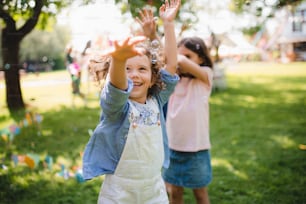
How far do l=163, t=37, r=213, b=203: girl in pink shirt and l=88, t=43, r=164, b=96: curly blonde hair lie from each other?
558 mm

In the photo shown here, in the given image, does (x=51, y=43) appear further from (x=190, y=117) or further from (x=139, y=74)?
(x=139, y=74)

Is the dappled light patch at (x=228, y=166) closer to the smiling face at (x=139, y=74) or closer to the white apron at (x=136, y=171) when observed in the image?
the white apron at (x=136, y=171)

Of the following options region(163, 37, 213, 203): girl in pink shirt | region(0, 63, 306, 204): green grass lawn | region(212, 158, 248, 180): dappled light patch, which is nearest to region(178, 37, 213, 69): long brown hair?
region(163, 37, 213, 203): girl in pink shirt

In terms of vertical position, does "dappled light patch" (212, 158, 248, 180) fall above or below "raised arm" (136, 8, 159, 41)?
below

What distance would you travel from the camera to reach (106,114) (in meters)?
1.46

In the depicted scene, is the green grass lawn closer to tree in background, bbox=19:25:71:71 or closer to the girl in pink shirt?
the girl in pink shirt

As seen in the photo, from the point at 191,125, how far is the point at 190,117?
55mm

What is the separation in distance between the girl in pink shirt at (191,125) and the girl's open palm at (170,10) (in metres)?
0.62

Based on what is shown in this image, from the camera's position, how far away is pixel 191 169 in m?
2.37

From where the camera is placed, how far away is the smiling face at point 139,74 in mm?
1558

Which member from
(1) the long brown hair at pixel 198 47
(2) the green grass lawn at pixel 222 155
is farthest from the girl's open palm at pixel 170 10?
(1) the long brown hair at pixel 198 47

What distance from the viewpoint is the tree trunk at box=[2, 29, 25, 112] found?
3.31 metres

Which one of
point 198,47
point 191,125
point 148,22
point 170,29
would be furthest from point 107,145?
point 198,47

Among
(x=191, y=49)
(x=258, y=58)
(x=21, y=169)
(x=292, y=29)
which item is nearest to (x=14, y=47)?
(x=21, y=169)
